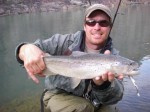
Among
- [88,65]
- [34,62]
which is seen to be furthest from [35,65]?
[88,65]

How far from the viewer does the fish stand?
3684 millimetres

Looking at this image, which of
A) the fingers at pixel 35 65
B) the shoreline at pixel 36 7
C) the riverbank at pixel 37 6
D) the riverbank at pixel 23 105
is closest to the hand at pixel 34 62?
the fingers at pixel 35 65

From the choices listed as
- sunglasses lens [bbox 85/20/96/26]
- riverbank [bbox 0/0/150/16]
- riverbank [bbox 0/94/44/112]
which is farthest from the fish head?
riverbank [bbox 0/0/150/16]

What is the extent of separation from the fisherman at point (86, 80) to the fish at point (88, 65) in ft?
1.48

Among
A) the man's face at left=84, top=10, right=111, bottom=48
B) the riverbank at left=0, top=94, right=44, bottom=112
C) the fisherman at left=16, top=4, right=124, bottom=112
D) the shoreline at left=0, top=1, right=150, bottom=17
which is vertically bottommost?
the shoreline at left=0, top=1, right=150, bottom=17

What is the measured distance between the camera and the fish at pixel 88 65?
3.68m

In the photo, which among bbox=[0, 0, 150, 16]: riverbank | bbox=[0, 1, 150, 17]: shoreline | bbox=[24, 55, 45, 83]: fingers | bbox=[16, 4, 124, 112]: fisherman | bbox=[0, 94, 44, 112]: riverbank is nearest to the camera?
bbox=[24, 55, 45, 83]: fingers

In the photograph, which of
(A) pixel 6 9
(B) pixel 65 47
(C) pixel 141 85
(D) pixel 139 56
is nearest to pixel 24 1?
(A) pixel 6 9

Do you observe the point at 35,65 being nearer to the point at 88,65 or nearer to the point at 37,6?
the point at 88,65

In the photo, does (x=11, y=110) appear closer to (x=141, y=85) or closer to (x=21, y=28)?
(x=141, y=85)

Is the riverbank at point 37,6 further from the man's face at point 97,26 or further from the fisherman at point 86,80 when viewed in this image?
the man's face at point 97,26

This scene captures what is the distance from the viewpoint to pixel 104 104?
4781 millimetres

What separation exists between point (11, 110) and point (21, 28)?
2210 cm

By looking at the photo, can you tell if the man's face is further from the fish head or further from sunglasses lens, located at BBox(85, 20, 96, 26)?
the fish head
